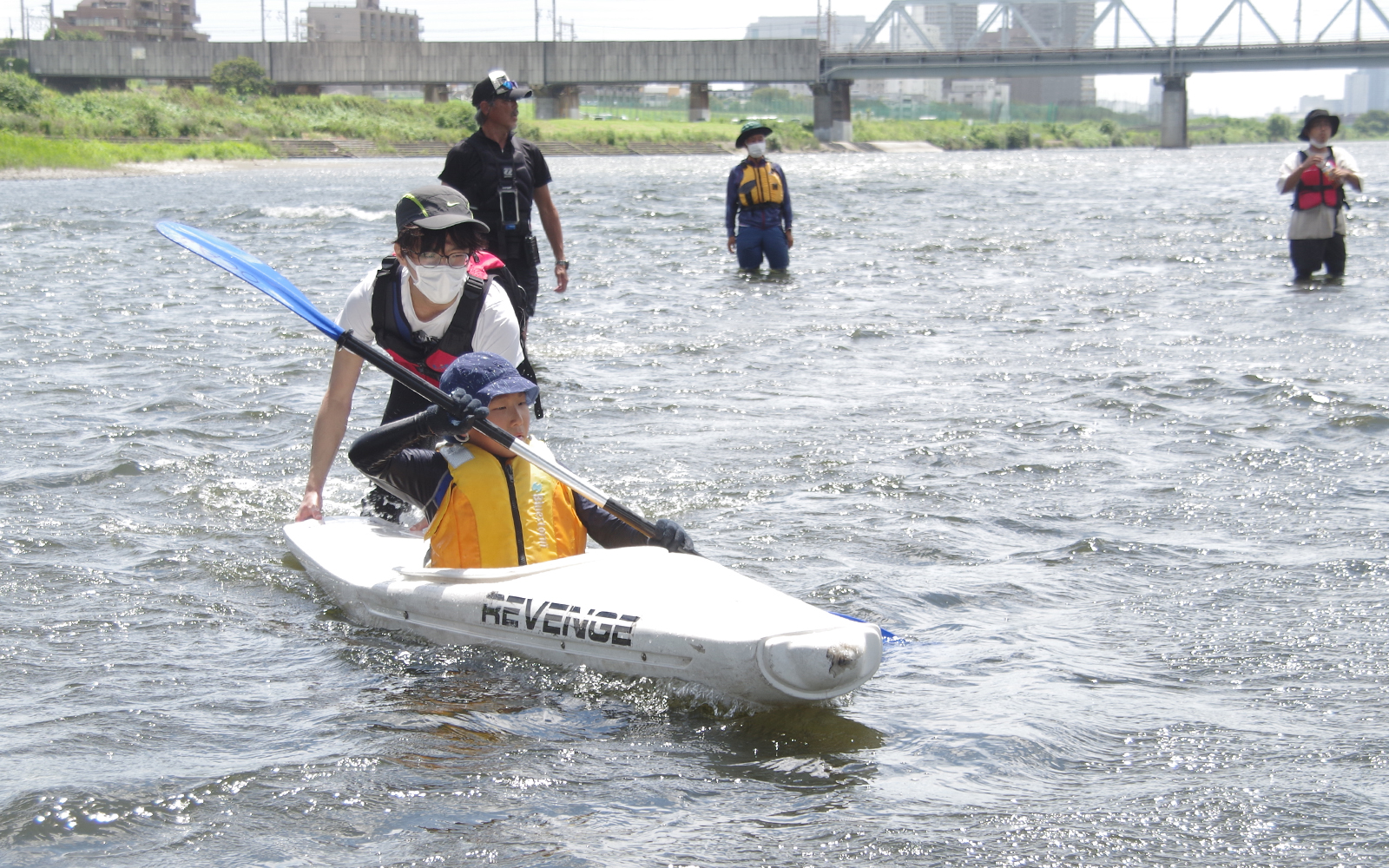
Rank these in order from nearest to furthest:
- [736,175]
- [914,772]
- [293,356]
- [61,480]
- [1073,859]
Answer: [1073,859] → [914,772] → [61,480] → [293,356] → [736,175]

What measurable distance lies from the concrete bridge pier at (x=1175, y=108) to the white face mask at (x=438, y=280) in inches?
3254

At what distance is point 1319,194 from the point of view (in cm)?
1258

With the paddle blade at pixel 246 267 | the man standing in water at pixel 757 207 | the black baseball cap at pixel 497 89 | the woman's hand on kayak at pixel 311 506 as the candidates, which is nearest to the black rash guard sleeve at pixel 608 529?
the woman's hand on kayak at pixel 311 506

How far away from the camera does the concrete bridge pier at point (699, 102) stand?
85.9m

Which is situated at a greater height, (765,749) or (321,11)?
(321,11)

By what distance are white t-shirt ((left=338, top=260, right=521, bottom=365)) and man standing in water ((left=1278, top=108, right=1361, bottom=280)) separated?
30.5 feet

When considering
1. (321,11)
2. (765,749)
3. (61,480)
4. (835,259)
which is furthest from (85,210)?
(321,11)

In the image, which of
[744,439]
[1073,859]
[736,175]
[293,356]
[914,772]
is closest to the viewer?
[1073,859]

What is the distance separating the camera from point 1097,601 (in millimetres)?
4926

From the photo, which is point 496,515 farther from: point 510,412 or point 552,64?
point 552,64

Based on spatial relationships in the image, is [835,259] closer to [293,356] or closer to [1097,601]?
[293,356]

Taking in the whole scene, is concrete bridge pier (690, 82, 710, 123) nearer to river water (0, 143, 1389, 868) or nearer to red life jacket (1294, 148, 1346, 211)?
red life jacket (1294, 148, 1346, 211)

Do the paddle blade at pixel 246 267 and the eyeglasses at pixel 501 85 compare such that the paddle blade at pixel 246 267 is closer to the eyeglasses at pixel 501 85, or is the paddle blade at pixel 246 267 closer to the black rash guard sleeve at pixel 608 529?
the black rash guard sleeve at pixel 608 529

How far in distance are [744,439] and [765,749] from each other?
405 cm
